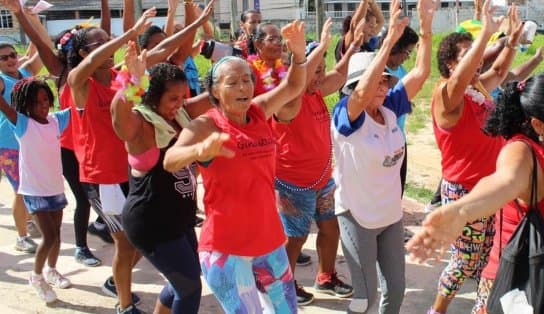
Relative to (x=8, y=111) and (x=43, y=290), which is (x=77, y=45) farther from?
(x=43, y=290)

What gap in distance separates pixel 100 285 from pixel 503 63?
355 centimetres

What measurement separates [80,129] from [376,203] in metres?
2.27

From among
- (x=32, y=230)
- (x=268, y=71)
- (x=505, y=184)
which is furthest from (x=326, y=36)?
(x=32, y=230)

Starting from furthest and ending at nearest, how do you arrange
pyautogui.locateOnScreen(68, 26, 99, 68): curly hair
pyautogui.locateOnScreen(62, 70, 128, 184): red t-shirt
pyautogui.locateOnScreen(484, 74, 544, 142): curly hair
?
pyautogui.locateOnScreen(68, 26, 99, 68): curly hair, pyautogui.locateOnScreen(62, 70, 128, 184): red t-shirt, pyautogui.locateOnScreen(484, 74, 544, 142): curly hair

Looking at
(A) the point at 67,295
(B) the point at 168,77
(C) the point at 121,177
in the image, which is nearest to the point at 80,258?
(A) the point at 67,295

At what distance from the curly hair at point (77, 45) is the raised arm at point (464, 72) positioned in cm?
251

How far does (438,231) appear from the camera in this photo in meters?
2.18

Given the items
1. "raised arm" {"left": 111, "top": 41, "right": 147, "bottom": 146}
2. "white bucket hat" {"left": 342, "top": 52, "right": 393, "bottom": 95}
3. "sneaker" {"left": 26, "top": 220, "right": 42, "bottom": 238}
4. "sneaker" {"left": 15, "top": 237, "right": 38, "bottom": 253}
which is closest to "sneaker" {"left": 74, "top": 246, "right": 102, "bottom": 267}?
"sneaker" {"left": 15, "top": 237, "right": 38, "bottom": 253}

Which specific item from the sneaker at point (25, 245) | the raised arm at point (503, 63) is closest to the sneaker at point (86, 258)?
the sneaker at point (25, 245)

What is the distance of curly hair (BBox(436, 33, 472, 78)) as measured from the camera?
13.2 ft

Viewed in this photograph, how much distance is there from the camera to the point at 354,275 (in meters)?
3.57

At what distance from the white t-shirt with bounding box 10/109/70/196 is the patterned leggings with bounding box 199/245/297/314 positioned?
226 centimetres

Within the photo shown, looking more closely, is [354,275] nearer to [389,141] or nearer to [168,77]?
[389,141]

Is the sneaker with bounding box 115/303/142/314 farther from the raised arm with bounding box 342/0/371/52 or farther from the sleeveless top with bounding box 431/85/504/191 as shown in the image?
→ the raised arm with bounding box 342/0/371/52
